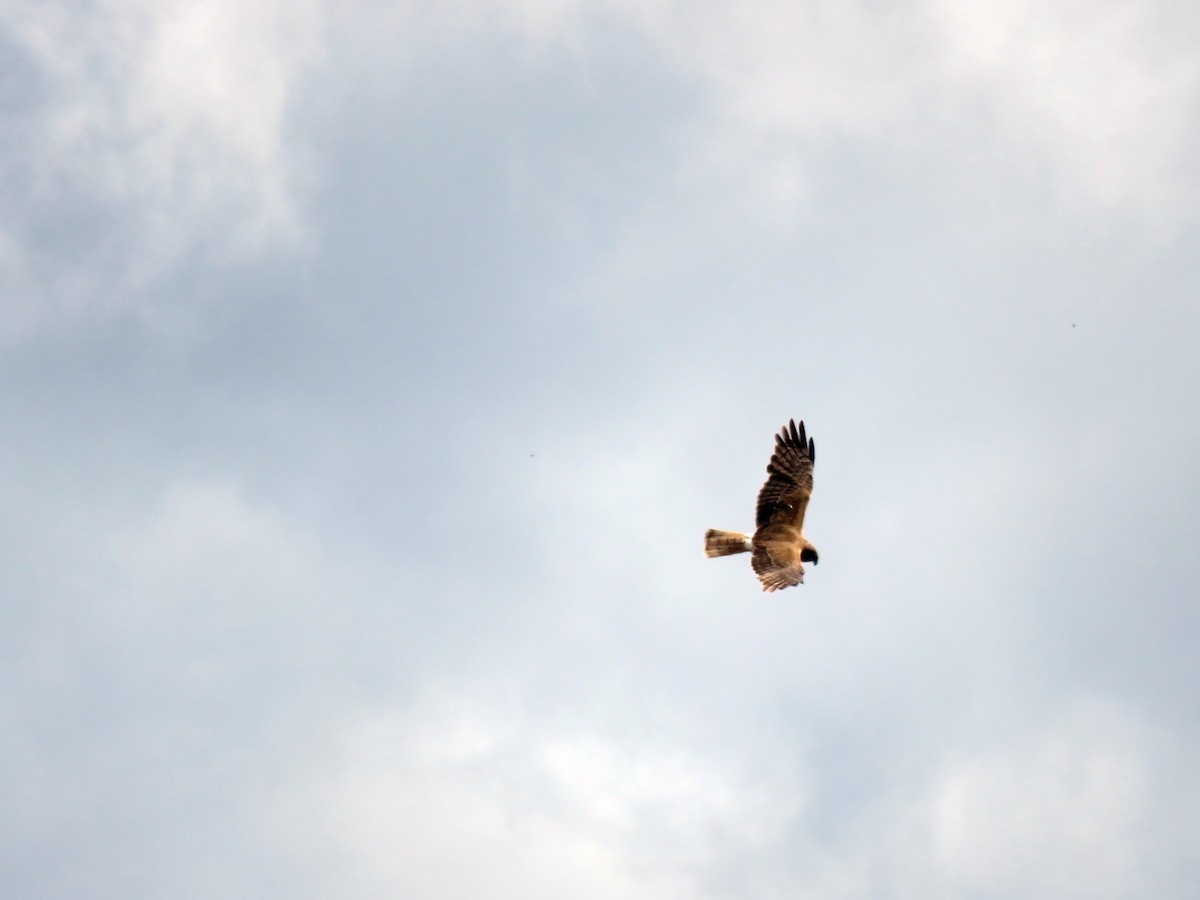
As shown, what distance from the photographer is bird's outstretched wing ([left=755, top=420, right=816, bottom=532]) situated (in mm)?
31188

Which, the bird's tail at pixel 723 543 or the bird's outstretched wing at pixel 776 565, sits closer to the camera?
the bird's outstretched wing at pixel 776 565

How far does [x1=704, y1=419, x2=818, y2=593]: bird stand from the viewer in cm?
3108

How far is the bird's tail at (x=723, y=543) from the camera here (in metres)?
31.4

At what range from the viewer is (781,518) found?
103ft

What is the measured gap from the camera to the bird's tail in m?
31.4

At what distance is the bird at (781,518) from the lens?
1224 inches

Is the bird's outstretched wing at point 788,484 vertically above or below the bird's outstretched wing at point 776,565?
above

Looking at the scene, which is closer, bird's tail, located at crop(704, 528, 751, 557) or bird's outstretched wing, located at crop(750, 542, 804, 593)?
bird's outstretched wing, located at crop(750, 542, 804, 593)

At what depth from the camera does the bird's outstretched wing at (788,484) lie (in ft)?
102

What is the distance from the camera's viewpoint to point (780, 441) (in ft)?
104

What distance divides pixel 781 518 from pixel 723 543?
5.96 ft

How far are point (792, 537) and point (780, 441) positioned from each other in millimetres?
2801

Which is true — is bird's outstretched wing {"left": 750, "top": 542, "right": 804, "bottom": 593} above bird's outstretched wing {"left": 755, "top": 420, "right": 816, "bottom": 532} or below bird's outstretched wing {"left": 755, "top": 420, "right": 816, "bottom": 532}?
below

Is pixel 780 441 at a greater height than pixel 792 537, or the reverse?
pixel 780 441
